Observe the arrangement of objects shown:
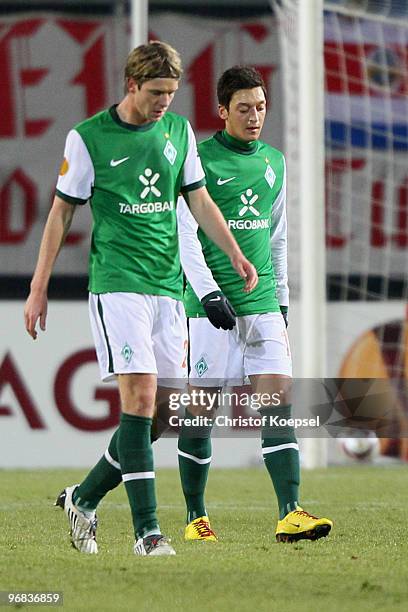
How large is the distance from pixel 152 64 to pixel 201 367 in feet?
5.07

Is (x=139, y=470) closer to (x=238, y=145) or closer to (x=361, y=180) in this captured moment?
(x=238, y=145)

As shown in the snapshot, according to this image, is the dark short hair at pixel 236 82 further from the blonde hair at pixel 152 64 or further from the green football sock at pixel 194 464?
the green football sock at pixel 194 464

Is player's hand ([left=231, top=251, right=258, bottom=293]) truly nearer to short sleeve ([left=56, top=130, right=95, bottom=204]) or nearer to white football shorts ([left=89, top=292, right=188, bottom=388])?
white football shorts ([left=89, top=292, right=188, bottom=388])

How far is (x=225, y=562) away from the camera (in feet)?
17.3

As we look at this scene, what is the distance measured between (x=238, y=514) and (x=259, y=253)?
1.77 meters

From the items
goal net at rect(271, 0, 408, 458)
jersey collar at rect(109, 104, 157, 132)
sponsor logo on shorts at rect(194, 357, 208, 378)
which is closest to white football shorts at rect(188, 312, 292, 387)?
sponsor logo on shorts at rect(194, 357, 208, 378)

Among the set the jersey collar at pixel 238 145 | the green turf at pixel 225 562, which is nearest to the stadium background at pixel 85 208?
the green turf at pixel 225 562

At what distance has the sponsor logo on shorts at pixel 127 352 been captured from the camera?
217 inches

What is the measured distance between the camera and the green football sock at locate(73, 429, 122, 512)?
591 centimetres

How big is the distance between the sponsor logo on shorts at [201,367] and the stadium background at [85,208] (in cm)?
569

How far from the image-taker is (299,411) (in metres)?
9.28

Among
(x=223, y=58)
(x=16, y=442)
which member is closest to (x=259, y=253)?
(x=16, y=442)

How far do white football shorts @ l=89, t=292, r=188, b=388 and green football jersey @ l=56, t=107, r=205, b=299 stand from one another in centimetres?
5

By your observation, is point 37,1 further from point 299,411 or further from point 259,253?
point 259,253
